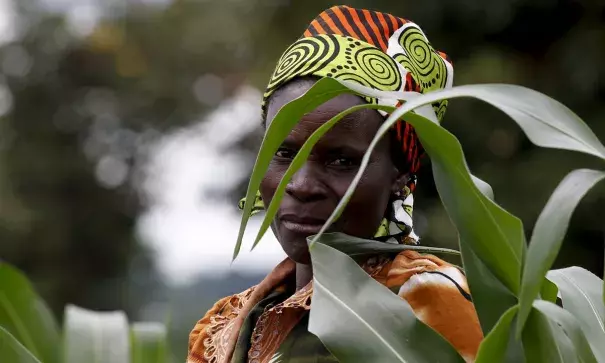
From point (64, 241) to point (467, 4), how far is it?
7781mm

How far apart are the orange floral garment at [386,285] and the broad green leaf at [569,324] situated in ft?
0.86

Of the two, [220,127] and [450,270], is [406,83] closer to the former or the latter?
[450,270]

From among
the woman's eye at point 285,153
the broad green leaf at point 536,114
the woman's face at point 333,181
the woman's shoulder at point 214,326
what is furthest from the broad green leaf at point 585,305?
the woman's shoulder at point 214,326

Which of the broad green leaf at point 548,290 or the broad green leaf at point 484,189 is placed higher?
the broad green leaf at point 484,189

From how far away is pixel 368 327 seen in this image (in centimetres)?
102

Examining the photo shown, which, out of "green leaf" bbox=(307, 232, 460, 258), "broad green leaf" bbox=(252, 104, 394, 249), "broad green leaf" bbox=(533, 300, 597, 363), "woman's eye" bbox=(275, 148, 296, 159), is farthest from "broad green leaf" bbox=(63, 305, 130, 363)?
"woman's eye" bbox=(275, 148, 296, 159)

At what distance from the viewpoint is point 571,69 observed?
17.0 feet

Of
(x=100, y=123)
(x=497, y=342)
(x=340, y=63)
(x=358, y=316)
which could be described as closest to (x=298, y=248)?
(x=340, y=63)

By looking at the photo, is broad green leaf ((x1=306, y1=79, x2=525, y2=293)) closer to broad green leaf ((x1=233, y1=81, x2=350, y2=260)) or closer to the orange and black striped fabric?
broad green leaf ((x1=233, y1=81, x2=350, y2=260))

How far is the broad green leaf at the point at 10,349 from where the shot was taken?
93 cm

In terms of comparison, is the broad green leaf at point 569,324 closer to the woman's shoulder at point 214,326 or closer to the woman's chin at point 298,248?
the woman's chin at point 298,248

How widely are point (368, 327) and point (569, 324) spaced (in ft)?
0.62

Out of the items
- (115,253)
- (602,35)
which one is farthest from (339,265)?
(115,253)

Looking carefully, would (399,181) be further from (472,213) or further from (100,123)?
(100,123)
